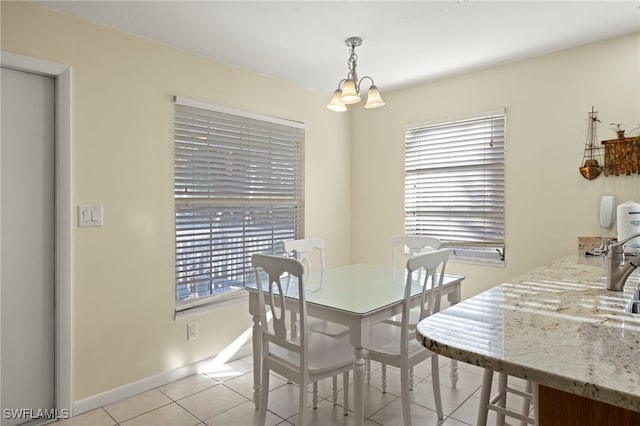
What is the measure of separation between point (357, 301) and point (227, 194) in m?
1.48

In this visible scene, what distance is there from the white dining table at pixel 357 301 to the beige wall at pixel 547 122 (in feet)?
2.83

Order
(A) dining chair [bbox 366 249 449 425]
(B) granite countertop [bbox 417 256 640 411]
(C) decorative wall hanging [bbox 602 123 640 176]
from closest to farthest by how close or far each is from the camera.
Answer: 1. (B) granite countertop [bbox 417 256 640 411]
2. (A) dining chair [bbox 366 249 449 425]
3. (C) decorative wall hanging [bbox 602 123 640 176]

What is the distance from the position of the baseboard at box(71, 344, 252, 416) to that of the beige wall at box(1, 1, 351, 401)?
0.04 metres

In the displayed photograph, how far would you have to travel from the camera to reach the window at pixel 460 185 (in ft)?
10.2

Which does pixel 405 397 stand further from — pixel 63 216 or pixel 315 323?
pixel 63 216

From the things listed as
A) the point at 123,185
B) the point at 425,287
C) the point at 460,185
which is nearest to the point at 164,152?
the point at 123,185

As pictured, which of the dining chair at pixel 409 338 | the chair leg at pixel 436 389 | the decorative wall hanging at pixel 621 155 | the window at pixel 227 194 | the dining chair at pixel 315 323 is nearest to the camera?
the dining chair at pixel 409 338

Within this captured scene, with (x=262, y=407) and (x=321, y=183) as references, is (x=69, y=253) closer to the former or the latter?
(x=262, y=407)

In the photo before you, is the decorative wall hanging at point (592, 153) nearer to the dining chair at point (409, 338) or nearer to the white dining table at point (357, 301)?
the white dining table at point (357, 301)

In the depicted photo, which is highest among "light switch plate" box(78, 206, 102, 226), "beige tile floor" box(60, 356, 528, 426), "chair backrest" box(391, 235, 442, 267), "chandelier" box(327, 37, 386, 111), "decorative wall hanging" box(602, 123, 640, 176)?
"chandelier" box(327, 37, 386, 111)

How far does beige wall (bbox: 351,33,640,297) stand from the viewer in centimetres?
257

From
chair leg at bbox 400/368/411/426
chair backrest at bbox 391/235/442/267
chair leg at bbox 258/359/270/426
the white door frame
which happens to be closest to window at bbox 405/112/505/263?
chair backrest at bbox 391/235/442/267

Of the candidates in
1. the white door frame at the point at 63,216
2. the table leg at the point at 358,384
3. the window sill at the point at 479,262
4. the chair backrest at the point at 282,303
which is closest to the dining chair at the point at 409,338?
the table leg at the point at 358,384

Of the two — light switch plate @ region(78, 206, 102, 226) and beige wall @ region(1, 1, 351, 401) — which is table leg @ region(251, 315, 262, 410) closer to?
beige wall @ region(1, 1, 351, 401)
